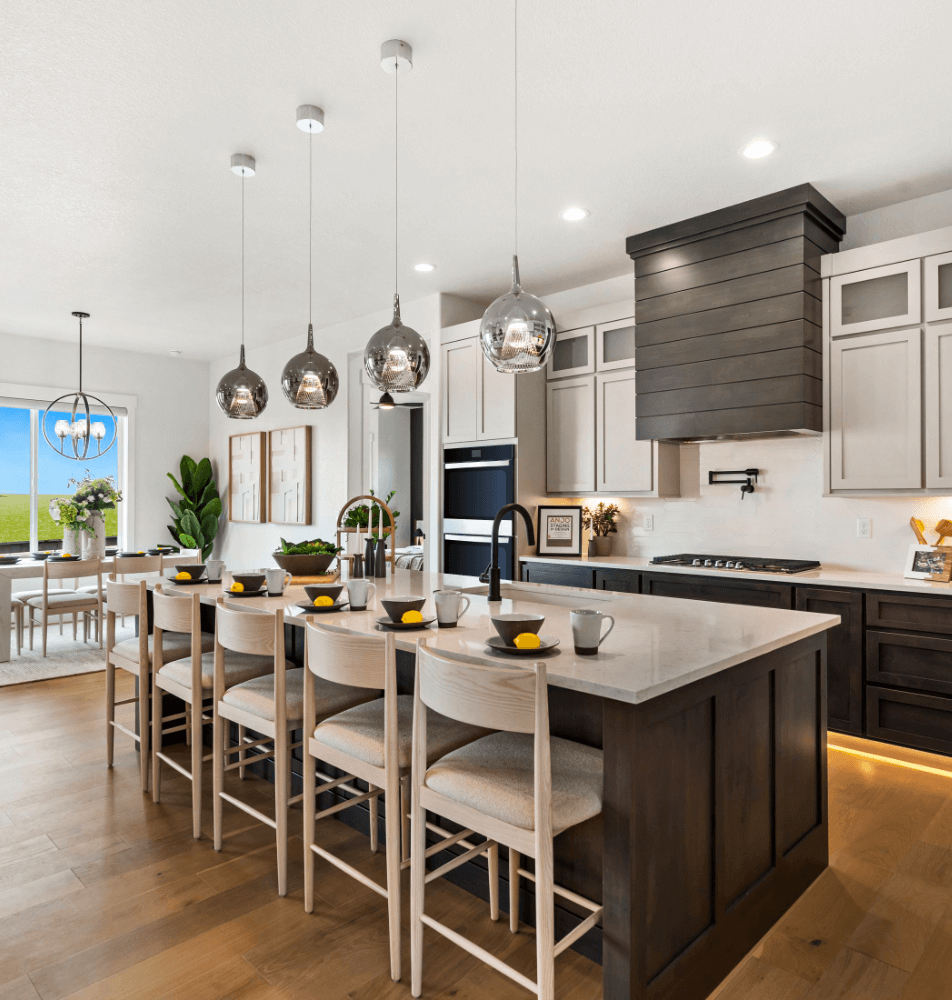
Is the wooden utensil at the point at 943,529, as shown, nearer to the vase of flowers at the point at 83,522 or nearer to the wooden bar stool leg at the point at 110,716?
the wooden bar stool leg at the point at 110,716

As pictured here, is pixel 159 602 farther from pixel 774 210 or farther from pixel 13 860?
pixel 774 210

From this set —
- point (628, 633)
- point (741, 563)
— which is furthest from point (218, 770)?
point (741, 563)

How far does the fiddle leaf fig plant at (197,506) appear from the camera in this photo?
7.96 meters

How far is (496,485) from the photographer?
5.25 m

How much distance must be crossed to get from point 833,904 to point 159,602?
2.66 metres

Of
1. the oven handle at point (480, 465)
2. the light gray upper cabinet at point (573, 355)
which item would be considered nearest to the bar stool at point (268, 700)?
the oven handle at point (480, 465)

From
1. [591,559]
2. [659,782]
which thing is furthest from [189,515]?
[659,782]

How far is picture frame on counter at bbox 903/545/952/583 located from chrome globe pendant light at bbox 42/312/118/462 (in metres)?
7.12

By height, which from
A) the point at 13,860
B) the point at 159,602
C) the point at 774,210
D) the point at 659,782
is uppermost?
Result: the point at 774,210

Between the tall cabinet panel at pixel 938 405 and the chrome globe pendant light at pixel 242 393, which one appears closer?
the tall cabinet panel at pixel 938 405

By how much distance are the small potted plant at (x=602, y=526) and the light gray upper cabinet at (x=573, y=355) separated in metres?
1.02

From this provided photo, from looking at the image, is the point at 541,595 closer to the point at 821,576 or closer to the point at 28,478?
the point at 821,576

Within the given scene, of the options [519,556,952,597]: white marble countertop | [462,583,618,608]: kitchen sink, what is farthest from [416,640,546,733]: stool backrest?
[519,556,952,597]: white marble countertop

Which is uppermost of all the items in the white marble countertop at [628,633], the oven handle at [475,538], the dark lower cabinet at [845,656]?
the oven handle at [475,538]
